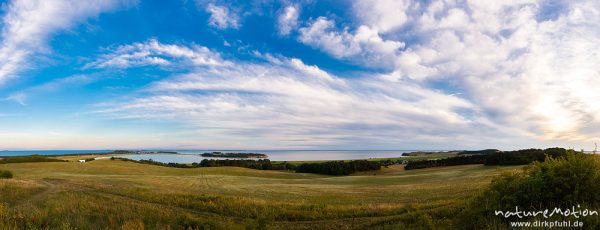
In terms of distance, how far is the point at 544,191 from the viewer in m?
10.4

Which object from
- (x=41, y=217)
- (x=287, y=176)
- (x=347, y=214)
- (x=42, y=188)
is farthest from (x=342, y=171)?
(x=41, y=217)

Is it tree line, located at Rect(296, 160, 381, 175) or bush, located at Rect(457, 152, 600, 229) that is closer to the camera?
bush, located at Rect(457, 152, 600, 229)

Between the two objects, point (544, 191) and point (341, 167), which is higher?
point (544, 191)

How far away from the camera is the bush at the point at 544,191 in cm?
973

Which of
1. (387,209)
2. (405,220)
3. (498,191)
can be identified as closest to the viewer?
(498,191)

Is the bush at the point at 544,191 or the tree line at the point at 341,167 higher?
the bush at the point at 544,191

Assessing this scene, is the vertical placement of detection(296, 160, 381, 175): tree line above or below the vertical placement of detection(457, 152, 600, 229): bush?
below

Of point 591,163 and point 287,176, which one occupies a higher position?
point 591,163

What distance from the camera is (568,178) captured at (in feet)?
32.8

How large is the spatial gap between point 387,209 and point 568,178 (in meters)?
9.11

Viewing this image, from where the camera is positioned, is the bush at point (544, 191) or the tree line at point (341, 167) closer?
the bush at point (544, 191)

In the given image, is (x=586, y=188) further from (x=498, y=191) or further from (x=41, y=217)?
(x=41, y=217)

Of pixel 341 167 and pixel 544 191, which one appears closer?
pixel 544 191

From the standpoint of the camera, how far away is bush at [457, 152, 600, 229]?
9.73 m
